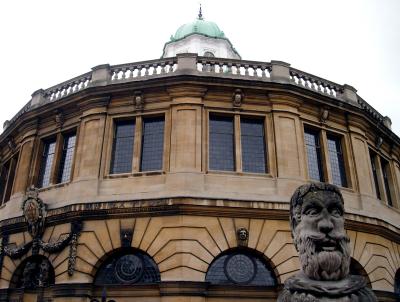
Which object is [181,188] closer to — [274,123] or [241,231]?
[241,231]

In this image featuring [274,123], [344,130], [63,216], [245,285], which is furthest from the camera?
[344,130]

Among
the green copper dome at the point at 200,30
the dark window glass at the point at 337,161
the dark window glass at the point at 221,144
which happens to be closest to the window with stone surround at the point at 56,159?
the dark window glass at the point at 221,144

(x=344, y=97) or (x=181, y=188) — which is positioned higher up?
(x=344, y=97)

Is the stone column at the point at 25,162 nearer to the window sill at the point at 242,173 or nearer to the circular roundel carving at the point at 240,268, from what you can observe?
the window sill at the point at 242,173

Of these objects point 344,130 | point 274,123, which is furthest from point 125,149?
point 344,130

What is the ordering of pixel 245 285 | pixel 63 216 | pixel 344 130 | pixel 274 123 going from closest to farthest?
1. pixel 245 285
2. pixel 63 216
3. pixel 274 123
4. pixel 344 130

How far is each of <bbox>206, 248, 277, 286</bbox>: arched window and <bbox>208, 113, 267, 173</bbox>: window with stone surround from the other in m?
3.26

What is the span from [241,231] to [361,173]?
6490 mm

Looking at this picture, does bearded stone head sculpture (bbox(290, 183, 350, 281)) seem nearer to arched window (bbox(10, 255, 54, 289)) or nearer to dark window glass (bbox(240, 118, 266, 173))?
dark window glass (bbox(240, 118, 266, 173))

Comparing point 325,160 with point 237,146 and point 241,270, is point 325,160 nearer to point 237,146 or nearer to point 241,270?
point 237,146

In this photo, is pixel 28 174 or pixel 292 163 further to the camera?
pixel 28 174

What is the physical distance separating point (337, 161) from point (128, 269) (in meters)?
9.89

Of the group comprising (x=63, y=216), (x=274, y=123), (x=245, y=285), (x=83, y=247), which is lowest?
(x=245, y=285)

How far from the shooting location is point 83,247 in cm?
1485
